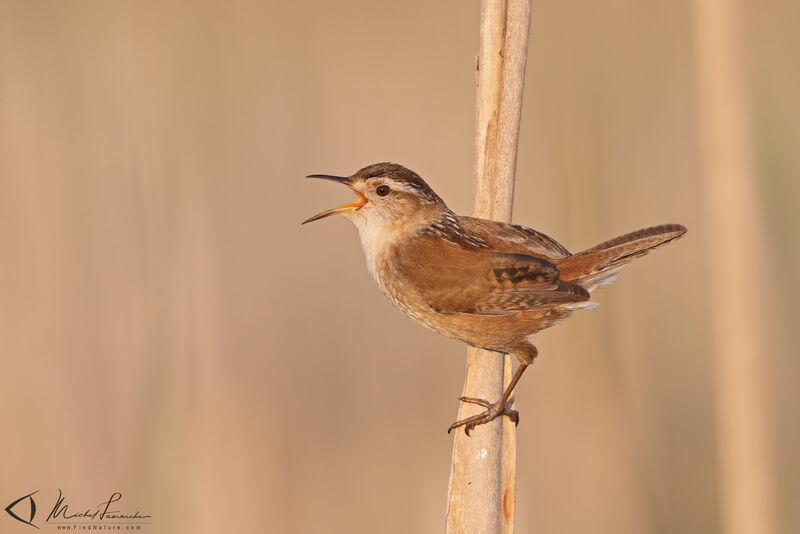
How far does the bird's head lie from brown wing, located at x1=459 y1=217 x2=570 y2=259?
197 millimetres

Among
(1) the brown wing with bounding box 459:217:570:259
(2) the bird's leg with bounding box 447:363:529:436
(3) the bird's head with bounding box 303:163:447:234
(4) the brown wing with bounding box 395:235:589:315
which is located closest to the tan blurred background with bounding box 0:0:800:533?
(1) the brown wing with bounding box 459:217:570:259

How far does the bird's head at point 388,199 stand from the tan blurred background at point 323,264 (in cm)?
49

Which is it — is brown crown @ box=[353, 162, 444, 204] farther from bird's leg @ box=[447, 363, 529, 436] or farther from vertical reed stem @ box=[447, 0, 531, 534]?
bird's leg @ box=[447, 363, 529, 436]

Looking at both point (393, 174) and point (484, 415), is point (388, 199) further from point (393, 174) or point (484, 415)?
point (484, 415)

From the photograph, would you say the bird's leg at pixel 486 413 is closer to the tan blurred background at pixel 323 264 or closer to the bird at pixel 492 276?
the bird at pixel 492 276

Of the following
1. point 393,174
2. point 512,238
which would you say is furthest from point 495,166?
point 393,174

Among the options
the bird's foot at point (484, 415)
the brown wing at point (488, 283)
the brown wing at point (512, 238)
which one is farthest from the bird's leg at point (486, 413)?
the brown wing at point (512, 238)

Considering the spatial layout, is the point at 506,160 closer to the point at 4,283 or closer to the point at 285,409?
the point at 285,409

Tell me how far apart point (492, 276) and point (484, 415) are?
397 millimetres

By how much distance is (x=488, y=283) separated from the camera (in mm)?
2387

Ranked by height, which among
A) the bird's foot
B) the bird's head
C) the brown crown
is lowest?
the bird's foot

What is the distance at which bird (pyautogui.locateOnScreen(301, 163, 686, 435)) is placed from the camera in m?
2.33

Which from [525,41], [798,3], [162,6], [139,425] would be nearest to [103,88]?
[162,6]

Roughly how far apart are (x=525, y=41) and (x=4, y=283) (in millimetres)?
2219
